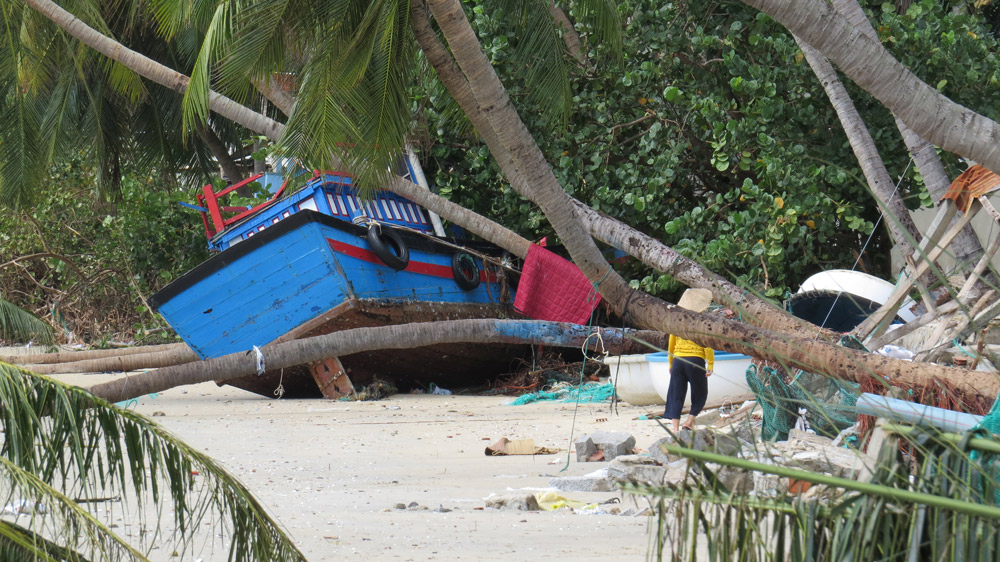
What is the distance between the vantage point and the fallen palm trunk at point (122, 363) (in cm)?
993

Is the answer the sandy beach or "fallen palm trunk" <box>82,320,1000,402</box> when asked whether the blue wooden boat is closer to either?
the sandy beach

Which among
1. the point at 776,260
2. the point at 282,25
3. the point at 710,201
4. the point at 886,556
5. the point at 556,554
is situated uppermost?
the point at 282,25

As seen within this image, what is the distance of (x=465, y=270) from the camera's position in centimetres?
1133

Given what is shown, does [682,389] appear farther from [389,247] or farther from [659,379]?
[389,247]

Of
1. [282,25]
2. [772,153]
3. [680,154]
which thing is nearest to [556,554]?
[282,25]

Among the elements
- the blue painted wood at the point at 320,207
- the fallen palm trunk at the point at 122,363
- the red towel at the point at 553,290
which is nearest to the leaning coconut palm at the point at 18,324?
the fallen palm trunk at the point at 122,363

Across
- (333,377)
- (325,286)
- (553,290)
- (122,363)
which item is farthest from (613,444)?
(122,363)

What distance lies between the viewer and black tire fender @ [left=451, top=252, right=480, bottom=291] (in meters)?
11.1

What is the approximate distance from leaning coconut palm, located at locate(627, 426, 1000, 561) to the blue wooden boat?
28.0 feet

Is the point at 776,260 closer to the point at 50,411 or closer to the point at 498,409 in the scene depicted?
the point at 498,409

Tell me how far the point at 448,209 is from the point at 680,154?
11.9 feet

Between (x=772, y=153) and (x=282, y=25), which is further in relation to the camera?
(x=772, y=153)

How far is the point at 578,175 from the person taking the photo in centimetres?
1142

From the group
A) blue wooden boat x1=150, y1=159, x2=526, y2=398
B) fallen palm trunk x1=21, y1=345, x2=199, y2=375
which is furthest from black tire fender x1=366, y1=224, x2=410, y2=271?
fallen palm trunk x1=21, y1=345, x2=199, y2=375
